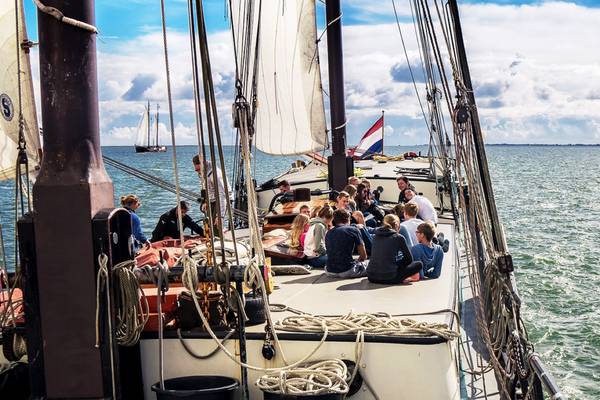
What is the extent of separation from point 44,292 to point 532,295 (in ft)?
48.2

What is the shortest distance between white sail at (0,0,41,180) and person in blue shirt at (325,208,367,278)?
3.33 metres

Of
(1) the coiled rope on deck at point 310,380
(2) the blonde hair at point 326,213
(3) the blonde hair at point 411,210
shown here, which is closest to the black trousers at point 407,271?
(2) the blonde hair at point 326,213

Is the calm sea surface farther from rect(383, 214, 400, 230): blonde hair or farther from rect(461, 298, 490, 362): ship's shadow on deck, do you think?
rect(383, 214, 400, 230): blonde hair

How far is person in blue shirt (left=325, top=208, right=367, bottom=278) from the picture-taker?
8.96m

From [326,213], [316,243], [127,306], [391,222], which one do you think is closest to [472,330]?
[316,243]

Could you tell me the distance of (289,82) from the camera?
679 inches

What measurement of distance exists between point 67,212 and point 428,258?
14.9ft

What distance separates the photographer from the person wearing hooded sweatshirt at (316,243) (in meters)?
10.1

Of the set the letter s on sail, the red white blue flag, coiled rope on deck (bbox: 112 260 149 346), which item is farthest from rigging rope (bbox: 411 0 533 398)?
the red white blue flag

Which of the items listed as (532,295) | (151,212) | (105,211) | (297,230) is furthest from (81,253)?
(151,212)

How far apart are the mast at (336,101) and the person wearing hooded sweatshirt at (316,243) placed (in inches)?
247

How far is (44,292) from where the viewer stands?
19.0ft

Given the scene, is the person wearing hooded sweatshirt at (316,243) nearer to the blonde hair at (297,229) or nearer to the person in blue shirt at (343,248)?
the blonde hair at (297,229)

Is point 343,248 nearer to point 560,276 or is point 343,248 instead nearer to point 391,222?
point 391,222
